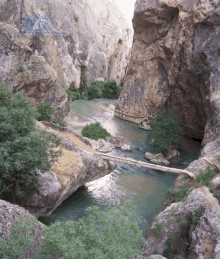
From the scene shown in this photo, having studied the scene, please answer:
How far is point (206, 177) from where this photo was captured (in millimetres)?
12406

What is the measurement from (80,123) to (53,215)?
1890cm

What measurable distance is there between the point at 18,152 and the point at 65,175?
12.4 ft

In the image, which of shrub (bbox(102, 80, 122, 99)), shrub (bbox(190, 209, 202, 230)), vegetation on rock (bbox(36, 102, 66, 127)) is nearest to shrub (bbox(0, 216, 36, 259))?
shrub (bbox(190, 209, 202, 230))

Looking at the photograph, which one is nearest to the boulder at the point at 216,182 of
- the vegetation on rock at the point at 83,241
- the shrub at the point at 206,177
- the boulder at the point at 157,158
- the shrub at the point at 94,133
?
the shrub at the point at 206,177

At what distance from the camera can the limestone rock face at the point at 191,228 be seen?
923 cm

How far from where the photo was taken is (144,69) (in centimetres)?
3472

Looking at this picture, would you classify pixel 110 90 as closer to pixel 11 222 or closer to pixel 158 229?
pixel 158 229

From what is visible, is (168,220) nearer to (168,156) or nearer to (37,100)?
(168,156)

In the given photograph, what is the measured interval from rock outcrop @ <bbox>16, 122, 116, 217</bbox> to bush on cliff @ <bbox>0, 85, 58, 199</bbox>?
0.66 metres

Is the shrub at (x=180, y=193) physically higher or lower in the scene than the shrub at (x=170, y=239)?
higher

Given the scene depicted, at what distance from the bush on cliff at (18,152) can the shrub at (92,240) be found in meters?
4.51

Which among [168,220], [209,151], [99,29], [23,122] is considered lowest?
[168,220]

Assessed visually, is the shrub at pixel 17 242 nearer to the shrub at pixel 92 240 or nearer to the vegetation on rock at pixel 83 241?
the vegetation on rock at pixel 83 241

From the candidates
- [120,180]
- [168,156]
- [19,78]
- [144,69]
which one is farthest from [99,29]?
[120,180]
